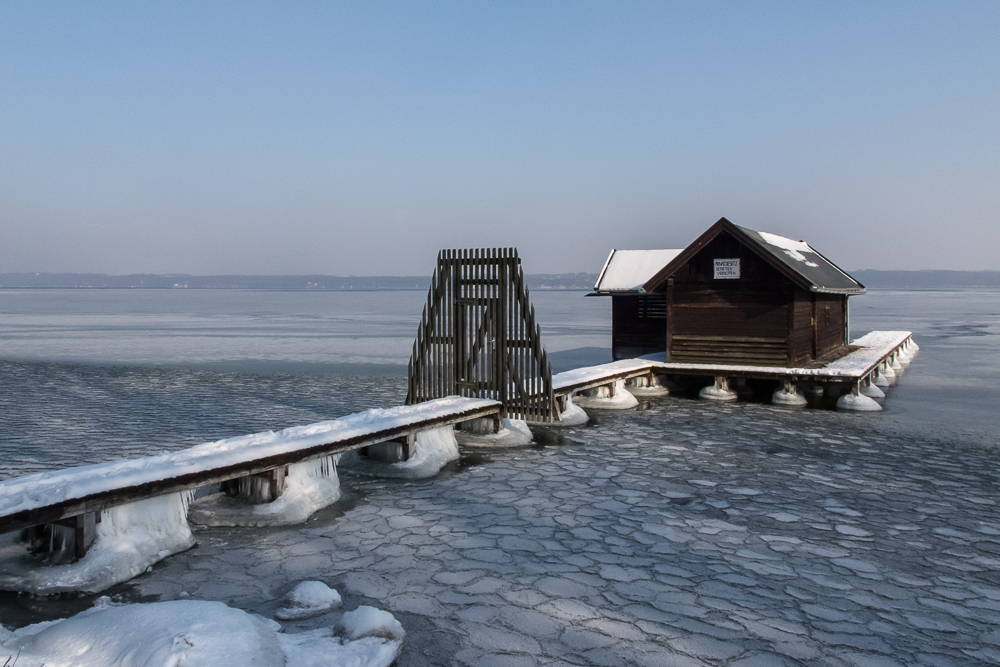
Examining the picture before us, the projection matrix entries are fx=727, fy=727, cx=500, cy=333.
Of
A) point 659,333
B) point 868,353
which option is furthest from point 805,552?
point 868,353

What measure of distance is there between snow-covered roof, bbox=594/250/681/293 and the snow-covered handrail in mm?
12584

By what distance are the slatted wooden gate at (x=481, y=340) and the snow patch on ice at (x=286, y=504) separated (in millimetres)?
Result: 3970

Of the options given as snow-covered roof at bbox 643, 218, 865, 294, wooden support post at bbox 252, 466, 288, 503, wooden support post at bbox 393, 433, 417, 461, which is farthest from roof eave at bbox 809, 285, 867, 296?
wooden support post at bbox 252, 466, 288, 503

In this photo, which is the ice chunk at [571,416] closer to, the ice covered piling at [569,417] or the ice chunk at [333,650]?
the ice covered piling at [569,417]

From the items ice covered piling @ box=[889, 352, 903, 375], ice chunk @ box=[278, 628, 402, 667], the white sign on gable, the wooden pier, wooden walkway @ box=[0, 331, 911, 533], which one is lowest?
ice covered piling @ box=[889, 352, 903, 375]

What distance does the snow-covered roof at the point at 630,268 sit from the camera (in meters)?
22.5

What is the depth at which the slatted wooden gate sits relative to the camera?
12.4 meters

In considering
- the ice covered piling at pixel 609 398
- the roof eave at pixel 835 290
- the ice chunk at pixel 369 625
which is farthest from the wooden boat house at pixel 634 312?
the ice chunk at pixel 369 625

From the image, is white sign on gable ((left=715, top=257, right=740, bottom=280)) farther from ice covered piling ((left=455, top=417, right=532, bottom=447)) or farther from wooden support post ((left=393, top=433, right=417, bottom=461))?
wooden support post ((left=393, top=433, right=417, bottom=461))

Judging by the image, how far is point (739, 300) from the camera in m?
18.2

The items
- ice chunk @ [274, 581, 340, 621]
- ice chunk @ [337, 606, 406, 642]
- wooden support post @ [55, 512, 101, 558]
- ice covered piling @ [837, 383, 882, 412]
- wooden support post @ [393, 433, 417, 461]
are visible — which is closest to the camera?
ice chunk @ [337, 606, 406, 642]

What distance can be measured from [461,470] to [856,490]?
5.27 meters

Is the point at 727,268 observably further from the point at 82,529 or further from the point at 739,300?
the point at 82,529

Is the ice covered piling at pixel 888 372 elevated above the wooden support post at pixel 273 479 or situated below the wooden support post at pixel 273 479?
below
